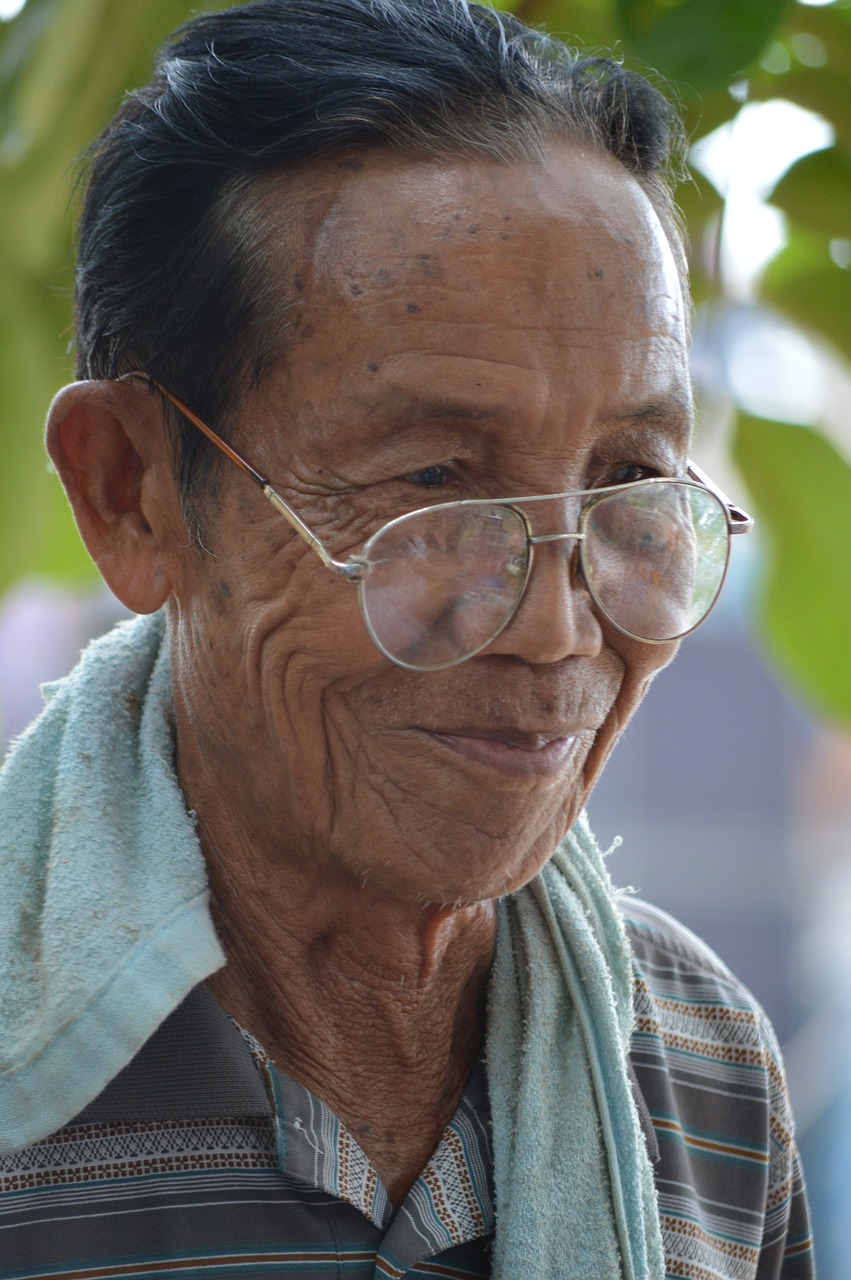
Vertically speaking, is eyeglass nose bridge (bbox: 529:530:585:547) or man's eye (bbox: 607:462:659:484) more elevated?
man's eye (bbox: 607:462:659:484)

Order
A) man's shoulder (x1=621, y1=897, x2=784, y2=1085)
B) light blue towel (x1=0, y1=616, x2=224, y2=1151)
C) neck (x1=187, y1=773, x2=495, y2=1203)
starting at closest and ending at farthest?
light blue towel (x1=0, y1=616, x2=224, y2=1151), neck (x1=187, y1=773, x2=495, y2=1203), man's shoulder (x1=621, y1=897, x2=784, y2=1085)

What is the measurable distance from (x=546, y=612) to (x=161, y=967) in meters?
0.46

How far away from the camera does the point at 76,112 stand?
64.1 inches

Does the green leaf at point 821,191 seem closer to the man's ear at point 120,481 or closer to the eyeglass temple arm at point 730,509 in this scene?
the eyeglass temple arm at point 730,509

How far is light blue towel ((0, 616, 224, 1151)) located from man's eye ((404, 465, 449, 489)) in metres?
0.39

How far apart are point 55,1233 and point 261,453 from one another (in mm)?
705

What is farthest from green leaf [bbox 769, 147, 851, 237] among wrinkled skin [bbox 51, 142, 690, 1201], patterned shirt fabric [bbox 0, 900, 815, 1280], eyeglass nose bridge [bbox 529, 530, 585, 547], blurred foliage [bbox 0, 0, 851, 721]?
patterned shirt fabric [bbox 0, 900, 815, 1280]

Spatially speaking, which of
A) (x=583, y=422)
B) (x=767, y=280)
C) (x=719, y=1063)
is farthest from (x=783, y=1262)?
(x=767, y=280)

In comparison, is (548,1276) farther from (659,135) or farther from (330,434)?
(659,135)

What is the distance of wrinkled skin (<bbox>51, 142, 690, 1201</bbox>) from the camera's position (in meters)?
1.23

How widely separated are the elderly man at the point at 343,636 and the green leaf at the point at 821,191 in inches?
11.4

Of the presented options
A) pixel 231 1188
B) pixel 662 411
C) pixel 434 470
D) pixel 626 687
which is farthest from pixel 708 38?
pixel 231 1188

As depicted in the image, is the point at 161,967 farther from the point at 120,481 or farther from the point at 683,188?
the point at 683,188

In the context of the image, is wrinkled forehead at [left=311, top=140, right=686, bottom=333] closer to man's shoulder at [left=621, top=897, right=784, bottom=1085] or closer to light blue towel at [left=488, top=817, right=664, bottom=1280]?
light blue towel at [left=488, top=817, right=664, bottom=1280]
